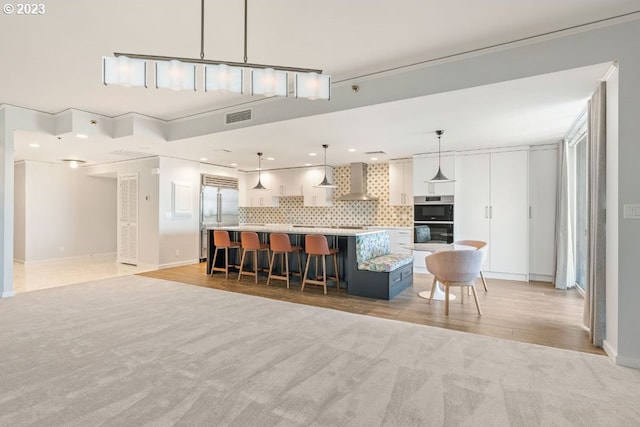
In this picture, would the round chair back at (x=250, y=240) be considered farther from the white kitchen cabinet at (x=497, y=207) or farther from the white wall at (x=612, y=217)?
the white wall at (x=612, y=217)

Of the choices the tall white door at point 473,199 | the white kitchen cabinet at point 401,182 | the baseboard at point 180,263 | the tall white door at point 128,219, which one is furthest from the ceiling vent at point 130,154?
the tall white door at point 473,199

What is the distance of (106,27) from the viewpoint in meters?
2.85

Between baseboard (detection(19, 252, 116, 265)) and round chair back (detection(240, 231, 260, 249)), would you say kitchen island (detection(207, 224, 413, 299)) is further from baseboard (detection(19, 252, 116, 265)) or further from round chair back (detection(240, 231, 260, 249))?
baseboard (detection(19, 252, 116, 265))

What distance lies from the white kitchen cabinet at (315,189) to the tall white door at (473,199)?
125 inches

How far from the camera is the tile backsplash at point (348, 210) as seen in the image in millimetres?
7961

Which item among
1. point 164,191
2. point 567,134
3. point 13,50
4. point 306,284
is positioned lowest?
point 306,284

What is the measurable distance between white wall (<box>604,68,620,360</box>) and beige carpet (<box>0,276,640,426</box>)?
1.06 feet

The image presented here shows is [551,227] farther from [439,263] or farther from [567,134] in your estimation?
[439,263]

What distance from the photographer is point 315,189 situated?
28.0 feet

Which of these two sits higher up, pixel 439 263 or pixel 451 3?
pixel 451 3

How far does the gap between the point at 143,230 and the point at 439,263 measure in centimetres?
646

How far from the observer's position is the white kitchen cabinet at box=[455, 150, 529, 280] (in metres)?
5.96

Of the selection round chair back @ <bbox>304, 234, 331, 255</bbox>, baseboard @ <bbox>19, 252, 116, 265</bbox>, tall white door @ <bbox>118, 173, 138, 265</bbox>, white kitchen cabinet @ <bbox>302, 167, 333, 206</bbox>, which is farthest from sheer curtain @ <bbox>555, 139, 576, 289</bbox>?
baseboard @ <bbox>19, 252, 116, 265</bbox>

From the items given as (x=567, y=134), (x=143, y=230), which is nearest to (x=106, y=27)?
(x=143, y=230)
